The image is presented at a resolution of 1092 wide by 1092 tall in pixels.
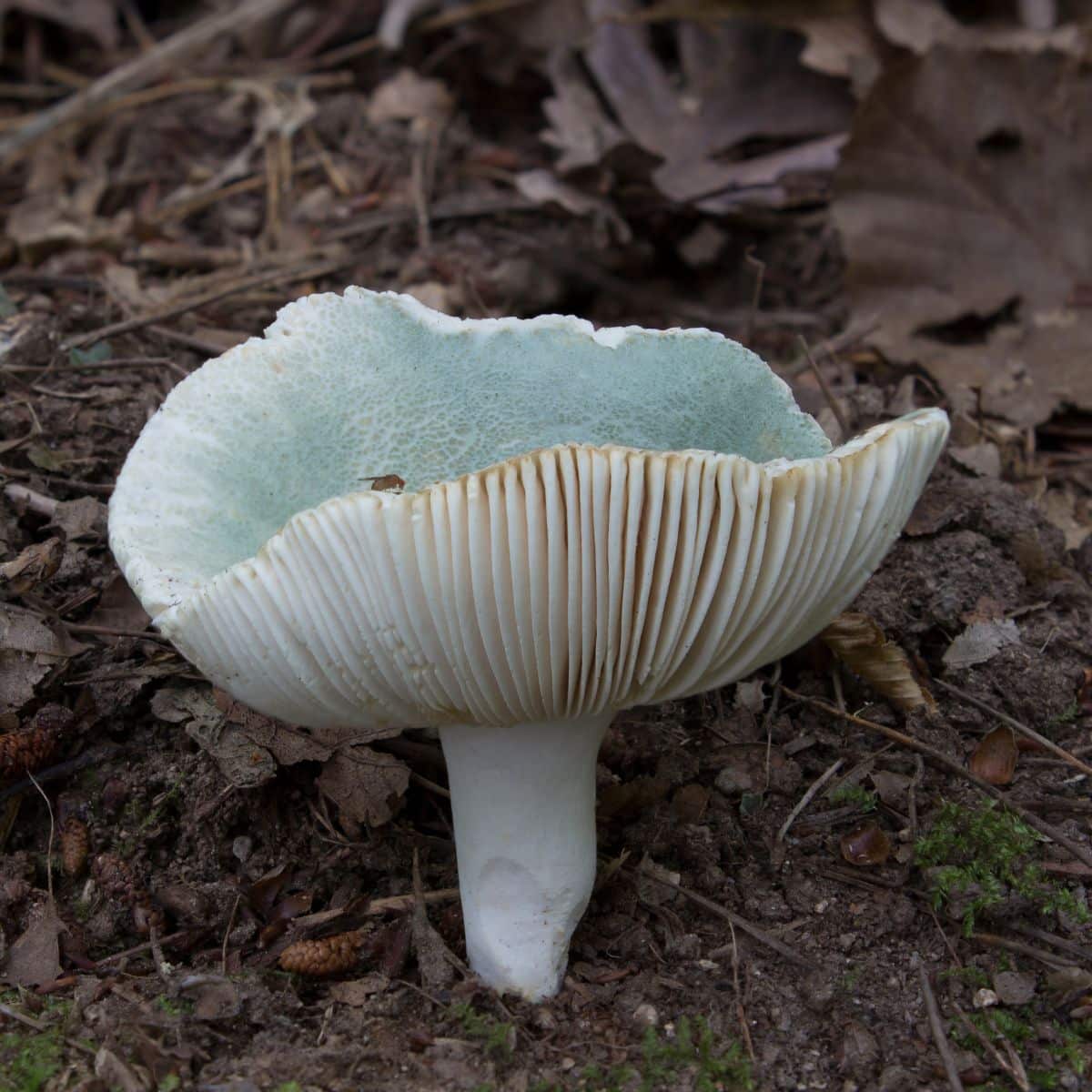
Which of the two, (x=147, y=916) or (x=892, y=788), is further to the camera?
(x=892, y=788)

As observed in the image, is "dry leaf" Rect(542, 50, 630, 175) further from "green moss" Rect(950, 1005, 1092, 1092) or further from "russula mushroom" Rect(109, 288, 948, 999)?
"green moss" Rect(950, 1005, 1092, 1092)

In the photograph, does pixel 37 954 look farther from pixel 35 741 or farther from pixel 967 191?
pixel 967 191

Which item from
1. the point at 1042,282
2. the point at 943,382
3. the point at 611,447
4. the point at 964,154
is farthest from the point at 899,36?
the point at 611,447

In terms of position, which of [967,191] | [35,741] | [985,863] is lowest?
[985,863]

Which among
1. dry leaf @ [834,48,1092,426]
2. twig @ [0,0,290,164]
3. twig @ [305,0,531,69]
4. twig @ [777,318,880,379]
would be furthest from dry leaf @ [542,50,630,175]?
twig @ [0,0,290,164]

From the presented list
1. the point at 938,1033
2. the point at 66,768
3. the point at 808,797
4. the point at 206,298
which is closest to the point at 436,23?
the point at 206,298

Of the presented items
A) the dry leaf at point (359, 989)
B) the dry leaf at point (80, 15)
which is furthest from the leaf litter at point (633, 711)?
the dry leaf at point (80, 15)

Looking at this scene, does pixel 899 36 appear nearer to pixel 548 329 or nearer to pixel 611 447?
pixel 548 329
